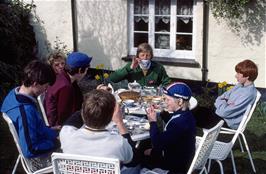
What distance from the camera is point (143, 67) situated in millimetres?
5699

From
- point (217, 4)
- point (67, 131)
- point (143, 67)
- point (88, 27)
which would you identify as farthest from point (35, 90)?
point (88, 27)

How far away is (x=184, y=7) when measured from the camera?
27.7ft

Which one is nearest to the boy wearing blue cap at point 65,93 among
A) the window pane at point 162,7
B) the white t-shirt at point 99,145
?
the white t-shirt at point 99,145

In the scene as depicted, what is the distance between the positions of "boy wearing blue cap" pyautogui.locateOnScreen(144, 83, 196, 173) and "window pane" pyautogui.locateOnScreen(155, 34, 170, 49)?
5167 mm

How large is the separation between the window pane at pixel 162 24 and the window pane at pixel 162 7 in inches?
4.5

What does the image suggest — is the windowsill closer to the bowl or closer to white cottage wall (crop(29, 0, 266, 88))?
white cottage wall (crop(29, 0, 266, 88))

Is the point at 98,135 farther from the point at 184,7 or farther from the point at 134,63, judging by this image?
the point at 184,7

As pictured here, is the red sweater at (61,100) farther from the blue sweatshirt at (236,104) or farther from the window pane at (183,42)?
the window pane at (183,42)

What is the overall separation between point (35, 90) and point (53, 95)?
642mm

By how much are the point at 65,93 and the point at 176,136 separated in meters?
1.35

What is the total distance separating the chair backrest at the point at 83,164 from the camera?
9.37 ft

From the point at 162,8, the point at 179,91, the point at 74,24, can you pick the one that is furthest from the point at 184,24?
the point at 179,91

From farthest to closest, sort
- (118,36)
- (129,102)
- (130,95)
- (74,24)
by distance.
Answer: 1. (74,24)
2. (118,36)
3. (130,95)
4. (129,102)

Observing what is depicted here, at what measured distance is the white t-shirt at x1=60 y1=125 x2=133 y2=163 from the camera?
2.92m
